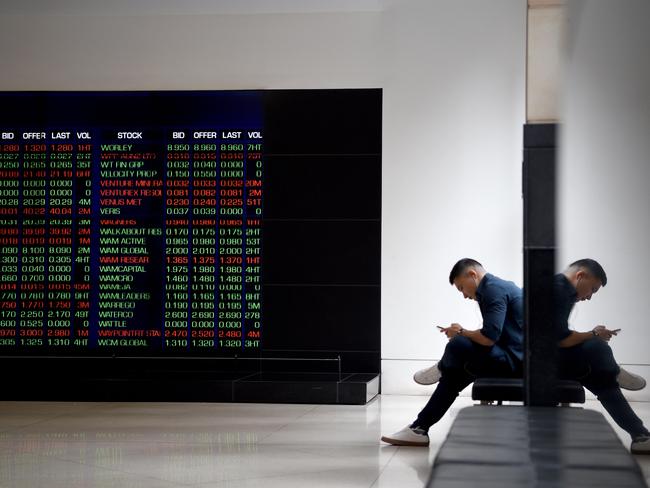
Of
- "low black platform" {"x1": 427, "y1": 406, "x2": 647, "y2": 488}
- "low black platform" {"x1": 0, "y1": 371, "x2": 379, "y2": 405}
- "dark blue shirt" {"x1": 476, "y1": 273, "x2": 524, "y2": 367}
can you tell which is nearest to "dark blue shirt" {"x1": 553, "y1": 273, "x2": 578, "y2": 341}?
"low black platform" {"x1": 427, "y1": 406, "x2": 647, "y2": 488}

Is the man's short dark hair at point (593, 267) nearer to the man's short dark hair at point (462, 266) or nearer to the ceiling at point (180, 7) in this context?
the man's short dark hair at point (462, 266)

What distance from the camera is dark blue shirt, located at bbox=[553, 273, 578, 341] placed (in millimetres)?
3582

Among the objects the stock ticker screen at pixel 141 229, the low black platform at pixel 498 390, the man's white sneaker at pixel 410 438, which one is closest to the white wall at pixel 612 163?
the low black platform at pixel 498 390

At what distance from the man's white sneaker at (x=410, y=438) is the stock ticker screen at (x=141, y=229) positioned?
115 inches

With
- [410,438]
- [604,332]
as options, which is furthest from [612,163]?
[410,438]

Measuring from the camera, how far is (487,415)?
2.94 metres

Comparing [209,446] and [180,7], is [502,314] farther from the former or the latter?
[180,7]

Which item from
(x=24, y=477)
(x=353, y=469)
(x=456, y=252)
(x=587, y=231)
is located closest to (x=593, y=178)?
(x=587, y=231)

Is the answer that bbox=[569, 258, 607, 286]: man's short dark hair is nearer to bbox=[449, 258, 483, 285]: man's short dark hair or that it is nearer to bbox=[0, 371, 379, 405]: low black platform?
bbox=[449, 258, 483, 285]: man's short dark hair

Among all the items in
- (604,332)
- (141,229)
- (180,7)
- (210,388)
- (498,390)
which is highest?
(180,7)

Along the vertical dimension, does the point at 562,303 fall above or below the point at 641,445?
above

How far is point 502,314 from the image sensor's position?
4828 millimetres

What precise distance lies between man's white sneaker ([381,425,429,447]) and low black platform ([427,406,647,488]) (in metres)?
1.81

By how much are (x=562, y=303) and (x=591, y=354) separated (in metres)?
0.33
